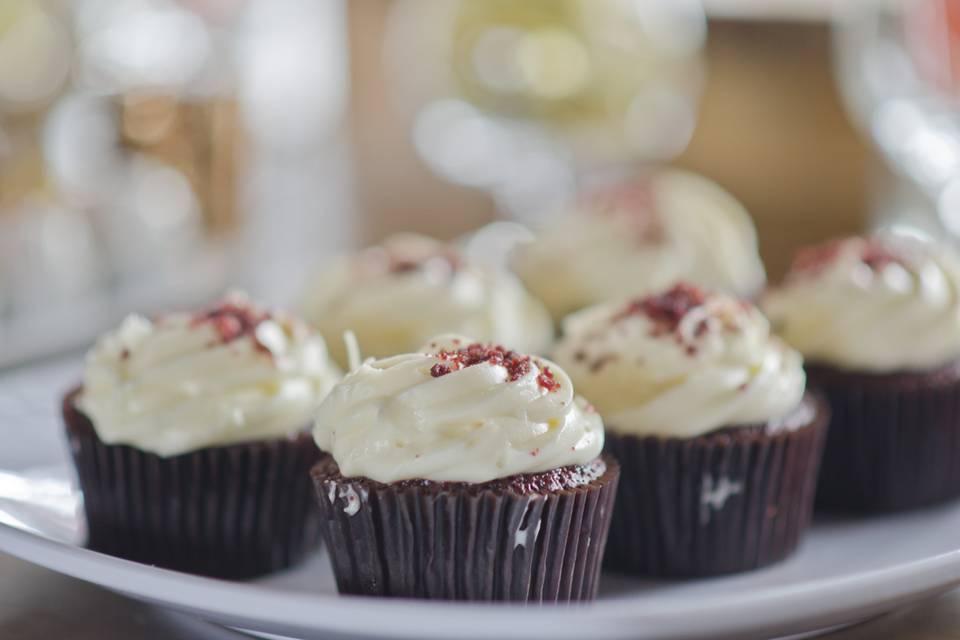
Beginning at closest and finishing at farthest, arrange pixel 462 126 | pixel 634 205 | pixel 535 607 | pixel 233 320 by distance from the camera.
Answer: pixel 535 607 < pixel 233 320 < pixel 634 205 < pixel 462 126

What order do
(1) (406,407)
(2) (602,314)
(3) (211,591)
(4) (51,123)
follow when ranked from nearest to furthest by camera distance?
(3) (211,591) → (1) (406,407) → (2) (602,314) → (4) (51,123)

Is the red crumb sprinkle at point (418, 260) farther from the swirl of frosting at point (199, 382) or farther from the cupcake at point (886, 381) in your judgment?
the cupcake at point (886, 381)

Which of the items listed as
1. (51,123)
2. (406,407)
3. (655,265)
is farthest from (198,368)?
(51,123)

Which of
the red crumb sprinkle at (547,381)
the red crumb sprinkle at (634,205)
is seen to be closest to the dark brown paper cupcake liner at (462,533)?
the red crumb sprinkle at (547,381)

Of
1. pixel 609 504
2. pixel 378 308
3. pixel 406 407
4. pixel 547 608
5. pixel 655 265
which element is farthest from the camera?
pixel 655 265

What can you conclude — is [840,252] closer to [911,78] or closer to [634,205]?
[634,205]

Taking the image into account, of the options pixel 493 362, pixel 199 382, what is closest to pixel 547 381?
pixel 493 362

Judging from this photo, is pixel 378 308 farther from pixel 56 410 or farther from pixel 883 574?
pixel 883 574
